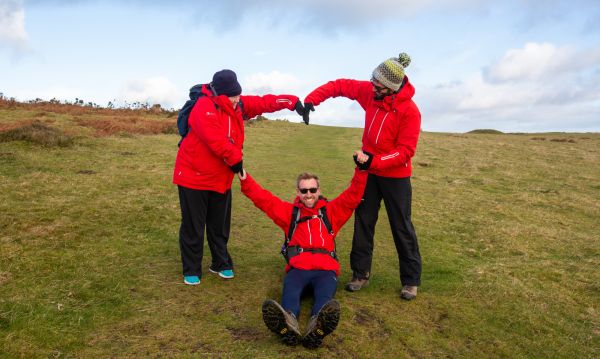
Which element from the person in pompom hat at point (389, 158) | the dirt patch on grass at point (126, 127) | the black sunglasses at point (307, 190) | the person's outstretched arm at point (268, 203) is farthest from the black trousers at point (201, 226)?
the dirt patch on grass at point (126, 127)

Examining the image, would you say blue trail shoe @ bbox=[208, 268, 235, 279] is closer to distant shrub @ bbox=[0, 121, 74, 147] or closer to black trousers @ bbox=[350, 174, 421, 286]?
black trousers @ bbox=[350, 174, 421, 286]

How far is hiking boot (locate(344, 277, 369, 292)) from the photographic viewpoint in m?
6.58

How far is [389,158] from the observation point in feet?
19.7

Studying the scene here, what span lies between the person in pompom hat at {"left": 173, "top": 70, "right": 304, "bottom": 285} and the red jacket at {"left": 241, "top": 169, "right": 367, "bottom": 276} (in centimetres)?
48

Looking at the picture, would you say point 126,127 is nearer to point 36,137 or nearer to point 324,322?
point 36,137

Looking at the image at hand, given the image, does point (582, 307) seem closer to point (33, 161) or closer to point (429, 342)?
point (429, 342)

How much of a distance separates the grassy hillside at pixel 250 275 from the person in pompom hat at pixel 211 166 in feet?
1.38

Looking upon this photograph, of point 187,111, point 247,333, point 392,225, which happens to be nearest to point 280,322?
point 247,333

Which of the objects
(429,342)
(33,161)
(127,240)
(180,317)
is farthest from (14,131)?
(429,342)

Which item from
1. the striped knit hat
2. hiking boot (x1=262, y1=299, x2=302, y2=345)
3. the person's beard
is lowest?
hiking boot (x1=262, y1=299, x2=302, y2=345)

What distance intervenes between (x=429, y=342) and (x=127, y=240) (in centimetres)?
526

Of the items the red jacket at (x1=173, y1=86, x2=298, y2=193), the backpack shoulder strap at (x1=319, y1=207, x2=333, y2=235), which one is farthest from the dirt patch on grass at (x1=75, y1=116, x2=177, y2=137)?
the backpack shoulder strap at (x1=319, y1=207, x2=333, y2=235)

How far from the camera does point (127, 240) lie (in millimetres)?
8164

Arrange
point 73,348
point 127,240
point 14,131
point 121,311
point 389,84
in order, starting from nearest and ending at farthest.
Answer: point 73,348, point 121,311, point 389,84, point 127,240, point 14,131
